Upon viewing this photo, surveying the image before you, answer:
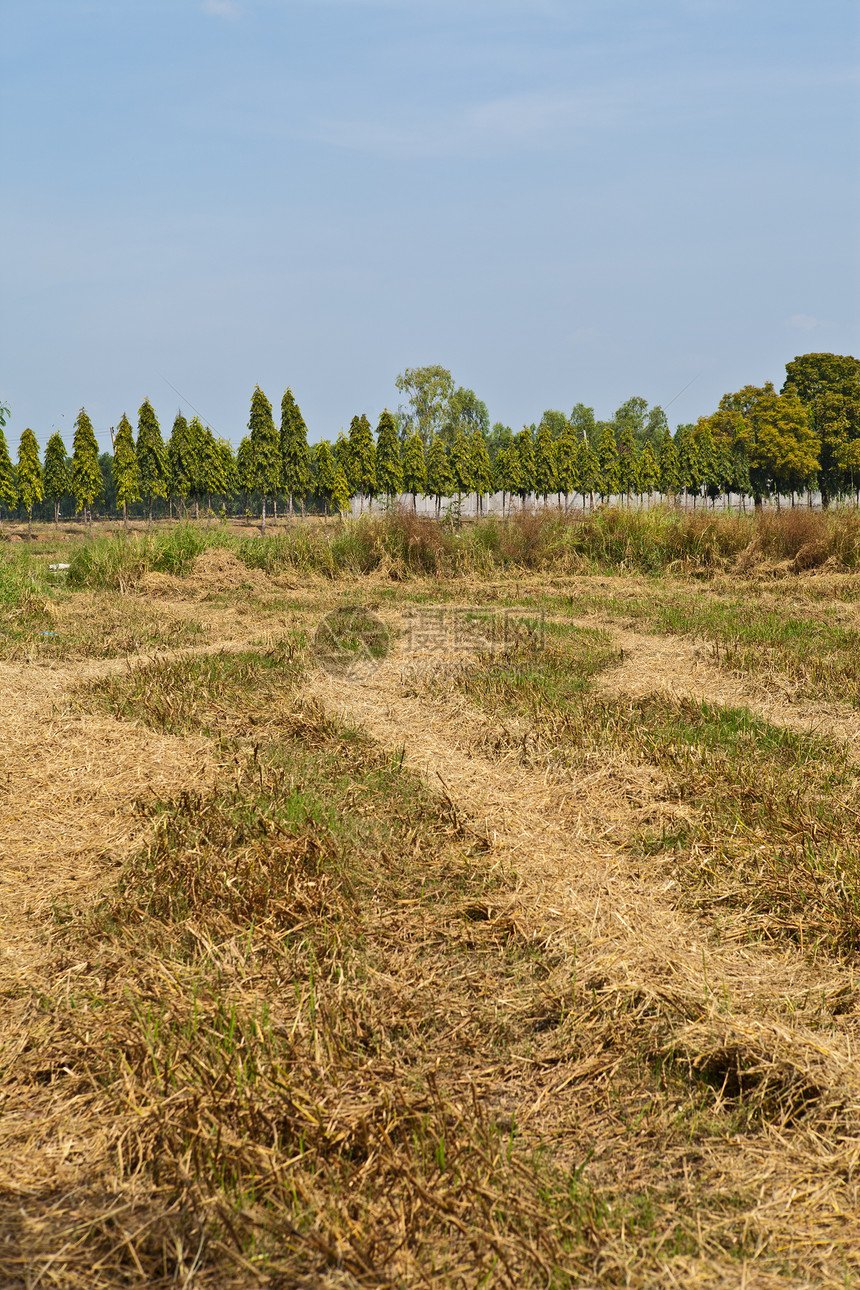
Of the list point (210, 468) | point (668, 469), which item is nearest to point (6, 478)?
point (210, 468)

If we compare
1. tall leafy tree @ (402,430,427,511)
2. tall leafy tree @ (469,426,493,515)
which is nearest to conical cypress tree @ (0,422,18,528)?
tall leafy tree @ (402,430,427,511)

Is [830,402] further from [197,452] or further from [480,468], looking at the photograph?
[197,452]

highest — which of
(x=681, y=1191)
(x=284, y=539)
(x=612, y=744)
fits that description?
(x=284, y=539)

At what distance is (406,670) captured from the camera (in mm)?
7035

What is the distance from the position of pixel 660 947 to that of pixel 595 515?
42.6ft

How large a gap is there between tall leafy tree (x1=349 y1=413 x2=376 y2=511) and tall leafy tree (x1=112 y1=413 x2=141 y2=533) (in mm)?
10747

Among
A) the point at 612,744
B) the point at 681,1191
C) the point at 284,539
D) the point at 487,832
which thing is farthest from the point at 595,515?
the point at 681,1191

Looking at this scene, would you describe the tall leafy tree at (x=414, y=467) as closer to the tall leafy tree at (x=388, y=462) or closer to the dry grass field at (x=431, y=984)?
the tall leafy tree at (x=388, y=462)

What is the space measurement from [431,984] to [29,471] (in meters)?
43.0

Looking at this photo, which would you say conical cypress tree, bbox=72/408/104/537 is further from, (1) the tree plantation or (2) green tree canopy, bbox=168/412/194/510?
(2) green tree canopy, bbox=168/412/194/510

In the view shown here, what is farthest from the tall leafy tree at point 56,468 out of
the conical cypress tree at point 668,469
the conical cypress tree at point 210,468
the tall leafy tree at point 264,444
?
the conical cypress tree at point 668,469

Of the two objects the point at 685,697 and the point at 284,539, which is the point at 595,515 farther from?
the point at 685,697

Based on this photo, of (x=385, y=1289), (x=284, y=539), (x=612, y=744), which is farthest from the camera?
(x=284, y=539)

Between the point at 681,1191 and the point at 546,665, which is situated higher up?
the point at 546,665
